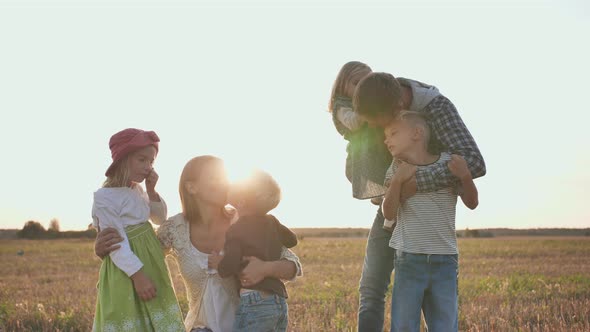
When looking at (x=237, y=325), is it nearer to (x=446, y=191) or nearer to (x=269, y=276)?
(x=269, y=276)

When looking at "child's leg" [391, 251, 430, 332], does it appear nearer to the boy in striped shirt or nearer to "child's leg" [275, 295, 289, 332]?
the boy in striped shirt

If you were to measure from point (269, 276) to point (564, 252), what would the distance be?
1966 cm

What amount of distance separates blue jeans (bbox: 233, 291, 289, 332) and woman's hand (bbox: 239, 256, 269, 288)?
10 centimetres

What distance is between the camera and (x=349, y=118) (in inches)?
154

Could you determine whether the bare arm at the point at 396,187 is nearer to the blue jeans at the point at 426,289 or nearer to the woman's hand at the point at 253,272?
the blue jeans at the point at 426,289

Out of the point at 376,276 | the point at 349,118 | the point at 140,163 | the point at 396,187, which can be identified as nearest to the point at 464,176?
the point at 396,187

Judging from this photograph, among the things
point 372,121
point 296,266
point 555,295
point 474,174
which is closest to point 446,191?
point 474,174

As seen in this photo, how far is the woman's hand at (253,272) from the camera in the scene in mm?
3566

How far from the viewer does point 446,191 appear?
3.67 metres

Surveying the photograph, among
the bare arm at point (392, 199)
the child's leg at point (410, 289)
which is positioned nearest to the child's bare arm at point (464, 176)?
the bare arm at point (392, 199)

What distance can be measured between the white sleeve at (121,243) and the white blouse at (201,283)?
32 cm

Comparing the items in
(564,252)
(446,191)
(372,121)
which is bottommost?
(564,252)

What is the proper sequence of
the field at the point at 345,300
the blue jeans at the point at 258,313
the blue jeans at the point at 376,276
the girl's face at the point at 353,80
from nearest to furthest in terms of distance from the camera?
the blue jeans at the point at 258,313, the girl's face at the point at 353,80, the blue jeans at the point at 376,276, the field at the point at 345,300

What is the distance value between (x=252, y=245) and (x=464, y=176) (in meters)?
1.28
